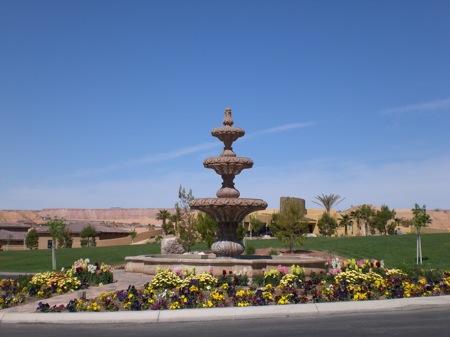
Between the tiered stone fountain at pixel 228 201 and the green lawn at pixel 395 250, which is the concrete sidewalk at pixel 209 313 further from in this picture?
the green lawn at pixel 395 250

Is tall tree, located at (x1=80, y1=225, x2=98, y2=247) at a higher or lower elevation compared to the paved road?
lower

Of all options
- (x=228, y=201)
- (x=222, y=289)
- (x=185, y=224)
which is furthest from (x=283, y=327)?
(x=185, y=224)

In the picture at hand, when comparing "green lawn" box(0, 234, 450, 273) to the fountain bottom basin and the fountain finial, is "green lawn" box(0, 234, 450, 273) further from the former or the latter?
the fountain finial

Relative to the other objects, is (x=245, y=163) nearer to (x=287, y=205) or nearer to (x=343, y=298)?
(x=343, y=298)

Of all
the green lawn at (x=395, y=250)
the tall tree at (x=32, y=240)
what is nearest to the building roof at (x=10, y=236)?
the tall tree at (x=32, y=240)

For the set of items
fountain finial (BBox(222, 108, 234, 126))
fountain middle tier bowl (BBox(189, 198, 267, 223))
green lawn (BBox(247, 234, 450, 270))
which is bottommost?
green lawn (BBox(247, 234, 450, 270))

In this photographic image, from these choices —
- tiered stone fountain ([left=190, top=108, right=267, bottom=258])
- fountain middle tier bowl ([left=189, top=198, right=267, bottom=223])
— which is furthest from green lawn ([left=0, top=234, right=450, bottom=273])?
fountain middle tier bowl ([left=189, top=198, right=267, bottom=223])

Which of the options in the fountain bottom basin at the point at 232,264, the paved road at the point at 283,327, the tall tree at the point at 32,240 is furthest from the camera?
the tall tree at the point at 32,240

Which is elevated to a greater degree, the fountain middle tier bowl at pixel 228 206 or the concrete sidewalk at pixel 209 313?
the fountain middle tier bowl at pixel 228 206

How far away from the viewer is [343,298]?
11633 millimetres

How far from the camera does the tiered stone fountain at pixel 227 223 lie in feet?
49.6

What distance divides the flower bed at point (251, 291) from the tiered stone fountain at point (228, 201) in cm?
258

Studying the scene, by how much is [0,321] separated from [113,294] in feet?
8.05

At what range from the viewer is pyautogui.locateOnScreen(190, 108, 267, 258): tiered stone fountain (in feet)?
54.5
